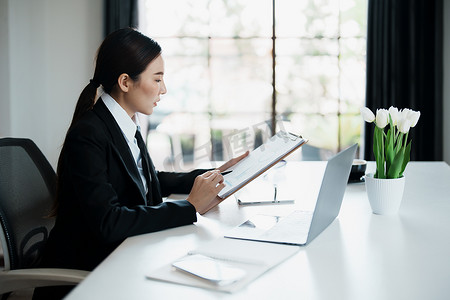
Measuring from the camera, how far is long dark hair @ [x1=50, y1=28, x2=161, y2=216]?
5.53 ft

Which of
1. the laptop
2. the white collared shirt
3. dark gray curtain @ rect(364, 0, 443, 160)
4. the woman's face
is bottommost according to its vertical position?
the laptop

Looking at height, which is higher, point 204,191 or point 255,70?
point 255,70

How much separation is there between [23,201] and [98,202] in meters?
0.33

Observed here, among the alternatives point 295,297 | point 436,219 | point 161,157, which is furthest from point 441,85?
point 295,297

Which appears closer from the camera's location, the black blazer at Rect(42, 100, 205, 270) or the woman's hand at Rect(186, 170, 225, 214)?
the black blazer at Rect(42, 100, 205, 270)

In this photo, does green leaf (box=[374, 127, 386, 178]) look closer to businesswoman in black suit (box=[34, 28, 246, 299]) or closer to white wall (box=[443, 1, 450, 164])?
businesswoman in black suit (box=[34, 28, 246, 299])

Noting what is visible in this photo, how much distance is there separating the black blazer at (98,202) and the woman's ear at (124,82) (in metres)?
0.09

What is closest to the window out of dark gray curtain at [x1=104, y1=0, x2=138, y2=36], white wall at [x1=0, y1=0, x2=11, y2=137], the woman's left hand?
dark gray curtain at [x1=104, y1=0, x2=138, y2=36]

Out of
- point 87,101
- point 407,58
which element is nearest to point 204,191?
point 87,101

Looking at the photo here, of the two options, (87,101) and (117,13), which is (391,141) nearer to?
(87,101)

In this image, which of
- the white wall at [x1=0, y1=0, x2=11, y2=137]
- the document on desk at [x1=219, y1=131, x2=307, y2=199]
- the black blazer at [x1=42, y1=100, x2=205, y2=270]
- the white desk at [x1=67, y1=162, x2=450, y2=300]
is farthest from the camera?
the white wall at [x1=0, y1=0, x2=11, y2=137]

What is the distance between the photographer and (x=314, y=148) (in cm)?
445

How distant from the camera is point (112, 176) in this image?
156 centimetres

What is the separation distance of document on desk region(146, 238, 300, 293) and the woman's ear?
641 millimetres
